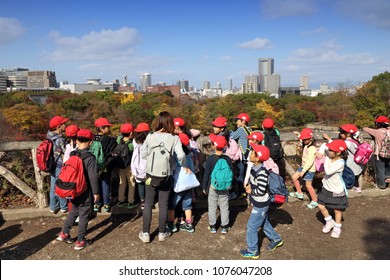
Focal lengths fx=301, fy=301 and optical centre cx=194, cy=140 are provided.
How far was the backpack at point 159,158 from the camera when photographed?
361cm

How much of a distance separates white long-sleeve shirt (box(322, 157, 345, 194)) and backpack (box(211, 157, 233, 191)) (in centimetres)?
129

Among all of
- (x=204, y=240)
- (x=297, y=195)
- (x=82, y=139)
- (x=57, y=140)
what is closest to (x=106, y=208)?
(x=57, y=140)

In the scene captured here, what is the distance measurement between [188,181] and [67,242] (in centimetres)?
173

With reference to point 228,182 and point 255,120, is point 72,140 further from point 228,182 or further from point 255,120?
point 255,120

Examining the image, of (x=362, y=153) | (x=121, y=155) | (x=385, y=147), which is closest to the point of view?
(x=121, y=155)

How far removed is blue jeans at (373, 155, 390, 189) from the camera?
541 cm

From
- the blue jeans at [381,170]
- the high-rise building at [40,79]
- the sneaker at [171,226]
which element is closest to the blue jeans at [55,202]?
the sneaker at [171,226]

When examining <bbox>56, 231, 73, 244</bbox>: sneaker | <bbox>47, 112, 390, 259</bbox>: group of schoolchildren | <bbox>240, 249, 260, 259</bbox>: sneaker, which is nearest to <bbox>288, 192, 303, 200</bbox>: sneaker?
<bbox>47, 112, 390, 259</bbox>: group of schoolchildren

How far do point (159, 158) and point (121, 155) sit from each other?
1030 millimetres

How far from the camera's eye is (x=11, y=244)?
153 inches

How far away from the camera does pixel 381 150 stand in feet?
17.4

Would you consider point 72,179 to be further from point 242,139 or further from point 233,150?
point 242,139

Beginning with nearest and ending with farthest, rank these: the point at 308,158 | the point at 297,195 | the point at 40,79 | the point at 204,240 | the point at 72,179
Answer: the point at 72,179
the point at 204,240
the point at 308,158
the point at 297,195
the point at 40,79
